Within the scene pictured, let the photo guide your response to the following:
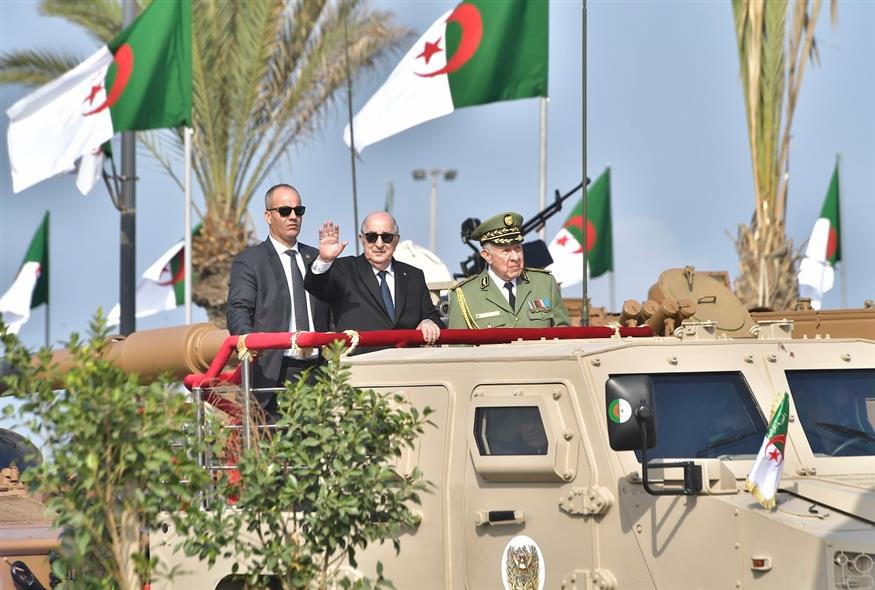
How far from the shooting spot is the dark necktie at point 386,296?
349 inches

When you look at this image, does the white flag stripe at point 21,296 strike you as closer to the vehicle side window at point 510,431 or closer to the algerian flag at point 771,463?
the vehicle side window at point 510,431

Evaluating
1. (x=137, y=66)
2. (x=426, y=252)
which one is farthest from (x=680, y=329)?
(x=137, y=66)

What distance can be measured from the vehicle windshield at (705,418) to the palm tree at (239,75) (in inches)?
588

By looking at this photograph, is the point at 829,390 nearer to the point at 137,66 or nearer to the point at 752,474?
the point at 752,474

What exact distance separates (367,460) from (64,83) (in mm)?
12863

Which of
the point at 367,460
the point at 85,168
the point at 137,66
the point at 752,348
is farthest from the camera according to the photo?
the point at 85,168

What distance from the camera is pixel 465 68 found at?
1727cm

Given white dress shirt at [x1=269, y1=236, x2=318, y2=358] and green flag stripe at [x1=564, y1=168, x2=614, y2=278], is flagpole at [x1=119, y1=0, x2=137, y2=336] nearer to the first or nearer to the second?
green flag stripe at [x1=564, y1=168, x2=614, y2=278]

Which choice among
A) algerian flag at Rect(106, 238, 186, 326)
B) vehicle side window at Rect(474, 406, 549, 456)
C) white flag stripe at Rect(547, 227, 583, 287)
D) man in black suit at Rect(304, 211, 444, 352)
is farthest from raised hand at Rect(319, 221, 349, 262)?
algerian flag at Rect(106, 238, 186, 326)

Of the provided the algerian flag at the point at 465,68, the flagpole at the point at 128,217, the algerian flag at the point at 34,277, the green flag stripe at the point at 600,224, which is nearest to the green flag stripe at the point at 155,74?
the flagpole at the point at 128,217

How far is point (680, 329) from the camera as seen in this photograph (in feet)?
26.0

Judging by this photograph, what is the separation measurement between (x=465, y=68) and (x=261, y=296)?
29.3ft

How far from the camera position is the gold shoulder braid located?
898cm

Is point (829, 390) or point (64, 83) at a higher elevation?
point (64, 83)
